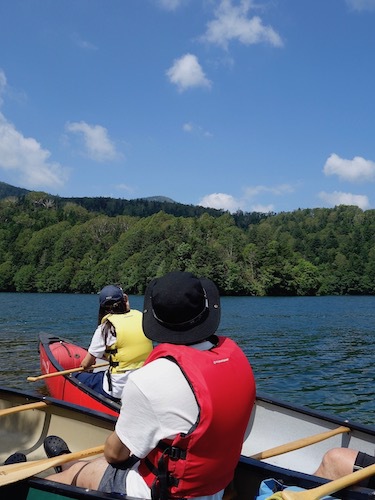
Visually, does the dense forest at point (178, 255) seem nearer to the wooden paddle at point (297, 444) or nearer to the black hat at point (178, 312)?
the wooden paddle at point (297, 444)

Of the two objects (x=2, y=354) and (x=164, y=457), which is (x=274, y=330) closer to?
(x=2, y=354)

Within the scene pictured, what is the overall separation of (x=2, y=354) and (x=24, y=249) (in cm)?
7816

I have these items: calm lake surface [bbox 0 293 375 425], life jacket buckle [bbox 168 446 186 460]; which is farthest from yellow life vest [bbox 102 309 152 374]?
calm lake surface [bbox 0 293 375 425]

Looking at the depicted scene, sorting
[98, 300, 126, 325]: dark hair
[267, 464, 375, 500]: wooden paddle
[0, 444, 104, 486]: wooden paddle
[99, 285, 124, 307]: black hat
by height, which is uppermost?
[99, 285, 124, 307]: black hat

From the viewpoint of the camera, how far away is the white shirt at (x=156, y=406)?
281cm

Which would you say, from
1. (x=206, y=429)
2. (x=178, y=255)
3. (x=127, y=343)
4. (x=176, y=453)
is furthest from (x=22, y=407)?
(x=178, y=255)

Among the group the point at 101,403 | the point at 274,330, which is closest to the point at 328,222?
the point at 274,330

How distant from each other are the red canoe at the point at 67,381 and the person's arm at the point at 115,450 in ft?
11.3

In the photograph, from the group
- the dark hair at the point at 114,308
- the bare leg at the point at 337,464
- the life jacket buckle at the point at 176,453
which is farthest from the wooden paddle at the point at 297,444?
the dark hair at the point at 114,308

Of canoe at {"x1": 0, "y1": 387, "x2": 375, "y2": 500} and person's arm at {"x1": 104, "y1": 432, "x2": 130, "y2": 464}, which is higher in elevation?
person's arm at {"x1": 104, "y1": 432, "x2": 130, "y2": 464}

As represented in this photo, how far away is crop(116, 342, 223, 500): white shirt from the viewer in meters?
2.81

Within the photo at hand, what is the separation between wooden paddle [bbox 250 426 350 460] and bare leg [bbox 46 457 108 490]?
1508 mm

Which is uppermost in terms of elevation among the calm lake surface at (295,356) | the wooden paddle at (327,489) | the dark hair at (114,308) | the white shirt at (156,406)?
the dark hair at (114,308)

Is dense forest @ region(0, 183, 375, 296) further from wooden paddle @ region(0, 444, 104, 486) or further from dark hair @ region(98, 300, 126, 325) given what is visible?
wooden paddle @ region(0, 444, 104, 486)
